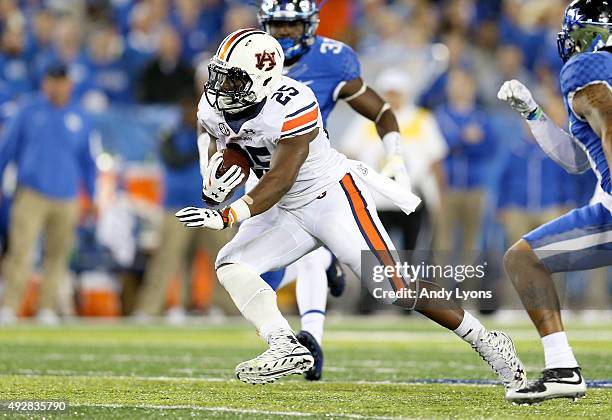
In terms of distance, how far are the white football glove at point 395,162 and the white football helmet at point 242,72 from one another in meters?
1.11

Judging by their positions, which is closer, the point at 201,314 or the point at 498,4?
the point at 201,314

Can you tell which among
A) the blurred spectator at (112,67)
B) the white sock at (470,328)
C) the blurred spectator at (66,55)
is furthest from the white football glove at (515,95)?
the blurred spectator at (112,67)

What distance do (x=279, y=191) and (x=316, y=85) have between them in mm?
1559

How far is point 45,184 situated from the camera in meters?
10.5

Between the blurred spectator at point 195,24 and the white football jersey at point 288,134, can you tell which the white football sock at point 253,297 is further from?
the blurred spectator at point 195,24

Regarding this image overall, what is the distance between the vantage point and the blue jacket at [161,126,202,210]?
35.6 ft

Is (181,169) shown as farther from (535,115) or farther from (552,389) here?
(552,389)

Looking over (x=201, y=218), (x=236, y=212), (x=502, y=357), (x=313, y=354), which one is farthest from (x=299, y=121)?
(x=313, y=354)

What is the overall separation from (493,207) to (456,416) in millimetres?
7599

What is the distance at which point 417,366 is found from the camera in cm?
665

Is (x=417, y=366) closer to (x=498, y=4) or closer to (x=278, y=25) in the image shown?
(x=278, y=25)

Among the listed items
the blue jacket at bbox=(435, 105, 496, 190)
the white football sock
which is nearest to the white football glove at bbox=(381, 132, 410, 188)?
the white football sock

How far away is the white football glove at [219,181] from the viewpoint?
4996 mm

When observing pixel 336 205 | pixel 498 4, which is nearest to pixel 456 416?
pixel 336 205
